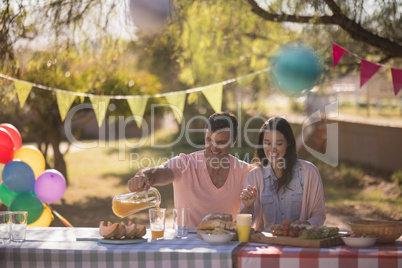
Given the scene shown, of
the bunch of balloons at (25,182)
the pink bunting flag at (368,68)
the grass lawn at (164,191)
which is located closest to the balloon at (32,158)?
the bunch of balloons at (25,182)

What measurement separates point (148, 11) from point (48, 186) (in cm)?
160

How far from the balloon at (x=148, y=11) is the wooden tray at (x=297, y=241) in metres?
2.44

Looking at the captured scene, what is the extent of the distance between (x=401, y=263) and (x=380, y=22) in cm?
380

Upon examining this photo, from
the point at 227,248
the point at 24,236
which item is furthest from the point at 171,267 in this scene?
the point at 24,236

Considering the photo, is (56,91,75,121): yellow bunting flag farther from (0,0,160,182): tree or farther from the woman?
the woman

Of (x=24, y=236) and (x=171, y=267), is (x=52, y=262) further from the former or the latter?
(x=171, y=267)

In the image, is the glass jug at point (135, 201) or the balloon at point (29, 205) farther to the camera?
→ the balloon at point (29, 205)

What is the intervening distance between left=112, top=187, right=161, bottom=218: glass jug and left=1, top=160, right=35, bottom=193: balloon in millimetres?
2047

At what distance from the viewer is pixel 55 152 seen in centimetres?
944

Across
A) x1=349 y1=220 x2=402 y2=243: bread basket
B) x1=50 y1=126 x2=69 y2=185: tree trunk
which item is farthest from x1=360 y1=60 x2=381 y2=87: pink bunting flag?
x1=50 y1=126 x2=69 y2=185: tree trunk

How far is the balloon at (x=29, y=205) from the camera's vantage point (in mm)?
4879

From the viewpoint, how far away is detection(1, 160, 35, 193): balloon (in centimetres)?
486

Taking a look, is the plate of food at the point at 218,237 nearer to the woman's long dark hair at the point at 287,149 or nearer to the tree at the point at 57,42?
the woman's long dark hair at the point at 287,149

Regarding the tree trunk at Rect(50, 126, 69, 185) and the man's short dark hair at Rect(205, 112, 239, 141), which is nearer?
the man's short dark hair at Rect(205, 112, 239, 141)
